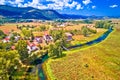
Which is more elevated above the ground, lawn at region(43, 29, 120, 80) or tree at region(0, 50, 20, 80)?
tree at region(0, 50, 20, 80)

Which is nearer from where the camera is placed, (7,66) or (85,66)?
(7,66)

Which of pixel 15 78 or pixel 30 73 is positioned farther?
pixel 30 73

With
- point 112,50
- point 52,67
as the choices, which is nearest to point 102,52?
point 112,50

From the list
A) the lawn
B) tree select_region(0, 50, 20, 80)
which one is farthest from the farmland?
tree select_region(0, 50, 20, 80)

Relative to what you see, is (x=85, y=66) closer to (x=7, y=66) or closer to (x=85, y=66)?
(x=85, y=66)

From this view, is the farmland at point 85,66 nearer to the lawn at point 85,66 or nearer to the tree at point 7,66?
the lawn at point 85,66

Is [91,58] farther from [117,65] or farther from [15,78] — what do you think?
[15,78]

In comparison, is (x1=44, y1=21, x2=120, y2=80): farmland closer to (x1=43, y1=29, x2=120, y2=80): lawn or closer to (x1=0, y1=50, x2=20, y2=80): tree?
(x1=43, y1=29, x2=120, y2=80): lawn

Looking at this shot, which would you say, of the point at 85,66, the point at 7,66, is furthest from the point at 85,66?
the point at 7,66

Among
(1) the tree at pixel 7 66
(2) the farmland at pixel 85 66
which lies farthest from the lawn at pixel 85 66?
(1) the tree at pixel 7 66
